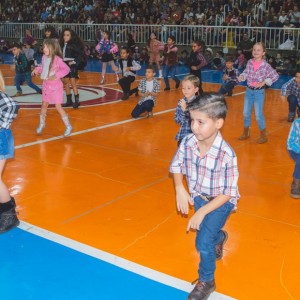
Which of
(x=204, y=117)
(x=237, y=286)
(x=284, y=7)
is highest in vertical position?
(x=284, y=7)

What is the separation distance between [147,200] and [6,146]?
1.76m

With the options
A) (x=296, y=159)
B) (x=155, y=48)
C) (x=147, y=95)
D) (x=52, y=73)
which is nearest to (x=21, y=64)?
(x=147, y=95)

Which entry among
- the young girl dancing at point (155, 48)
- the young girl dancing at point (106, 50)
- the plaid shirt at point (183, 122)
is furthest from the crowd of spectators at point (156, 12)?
the plaid shirt at point (183, 122)

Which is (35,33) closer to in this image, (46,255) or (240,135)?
(240,135)

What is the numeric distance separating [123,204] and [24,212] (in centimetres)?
107

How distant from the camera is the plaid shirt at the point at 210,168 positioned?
310 cm

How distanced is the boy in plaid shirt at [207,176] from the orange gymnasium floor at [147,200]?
49 cm

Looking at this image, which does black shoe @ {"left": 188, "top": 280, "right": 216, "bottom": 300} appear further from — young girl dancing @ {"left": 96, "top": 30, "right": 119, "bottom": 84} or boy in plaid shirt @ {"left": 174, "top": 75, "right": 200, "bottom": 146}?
young girl dancing @ {"left": 96, "top": 30, "right": 119, "bottom": 84}

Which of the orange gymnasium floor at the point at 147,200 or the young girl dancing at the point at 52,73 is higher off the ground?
the young girl dancing at the point at 52,73

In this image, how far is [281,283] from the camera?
362 centimetres

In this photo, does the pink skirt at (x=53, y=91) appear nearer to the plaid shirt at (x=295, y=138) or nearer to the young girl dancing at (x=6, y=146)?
the young girl dancing at (x=6, y=146)

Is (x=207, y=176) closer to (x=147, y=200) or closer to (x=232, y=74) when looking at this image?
(x=147, y=200)

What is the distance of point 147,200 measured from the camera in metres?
5.33

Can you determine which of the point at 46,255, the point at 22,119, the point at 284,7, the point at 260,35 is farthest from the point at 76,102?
the point at 284,7
